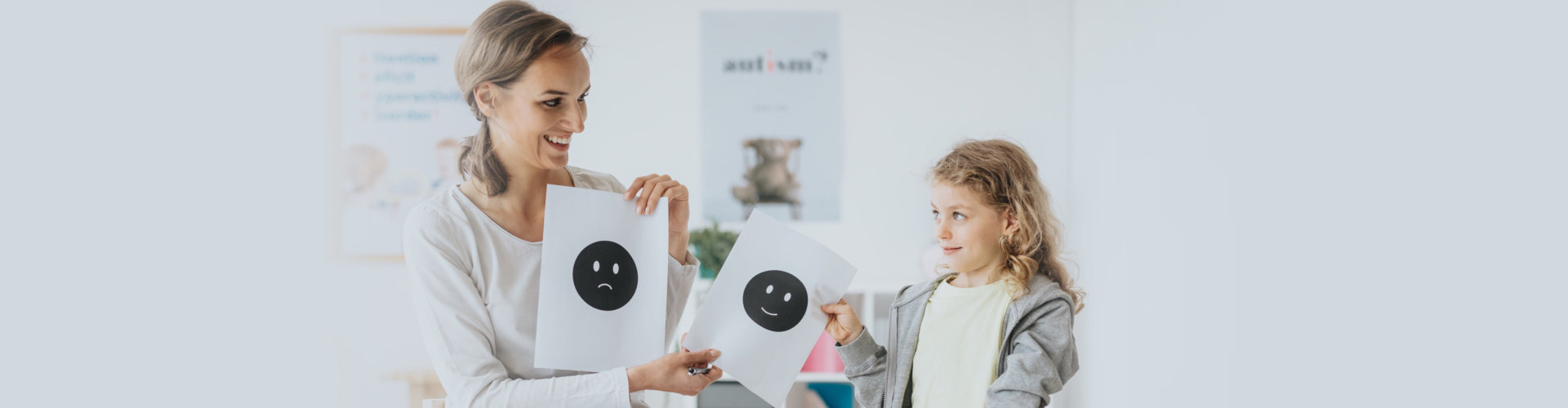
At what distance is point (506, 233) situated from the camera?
1.28m

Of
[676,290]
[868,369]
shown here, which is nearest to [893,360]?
[868,369]

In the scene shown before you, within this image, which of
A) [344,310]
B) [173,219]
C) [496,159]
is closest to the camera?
[496,159]

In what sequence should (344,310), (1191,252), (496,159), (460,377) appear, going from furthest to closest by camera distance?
1. (344,310)
2. (1191,252)
3. (496,159)
4. (460,377)

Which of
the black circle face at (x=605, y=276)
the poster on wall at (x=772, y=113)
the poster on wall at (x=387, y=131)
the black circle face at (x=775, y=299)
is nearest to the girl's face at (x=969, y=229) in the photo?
the black circle face at (x=775, y=299)

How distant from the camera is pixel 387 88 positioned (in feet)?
11.2

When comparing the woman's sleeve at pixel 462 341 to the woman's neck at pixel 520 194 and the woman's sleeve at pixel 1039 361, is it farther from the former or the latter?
the woman's sleeve at pixel 1039 361

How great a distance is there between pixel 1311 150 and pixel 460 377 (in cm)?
152

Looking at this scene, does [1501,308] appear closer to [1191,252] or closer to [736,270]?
[1191,252]

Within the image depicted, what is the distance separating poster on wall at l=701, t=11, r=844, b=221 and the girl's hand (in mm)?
1915

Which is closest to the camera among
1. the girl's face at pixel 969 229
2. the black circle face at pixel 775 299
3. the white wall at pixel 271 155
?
the black circle face at pixel 775 299

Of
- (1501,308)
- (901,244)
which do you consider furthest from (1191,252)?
(901,244)

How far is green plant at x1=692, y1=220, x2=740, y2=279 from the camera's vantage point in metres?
3.09

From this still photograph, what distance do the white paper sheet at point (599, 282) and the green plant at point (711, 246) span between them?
5.58 feet

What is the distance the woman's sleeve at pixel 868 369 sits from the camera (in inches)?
61.8
